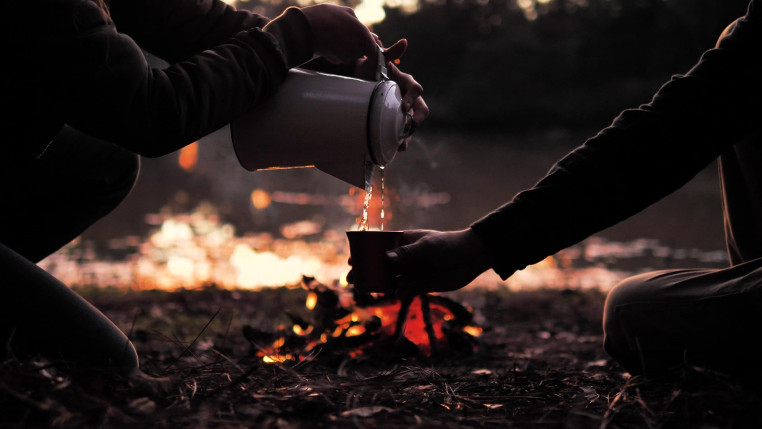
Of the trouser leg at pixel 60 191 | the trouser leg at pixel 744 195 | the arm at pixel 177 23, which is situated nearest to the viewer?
the trouser leg at pixel 744 195

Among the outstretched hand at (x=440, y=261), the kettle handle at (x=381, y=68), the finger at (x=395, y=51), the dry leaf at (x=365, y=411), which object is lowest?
the dry leaf at (x=365, y=411)

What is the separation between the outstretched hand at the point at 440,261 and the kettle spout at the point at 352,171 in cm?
32

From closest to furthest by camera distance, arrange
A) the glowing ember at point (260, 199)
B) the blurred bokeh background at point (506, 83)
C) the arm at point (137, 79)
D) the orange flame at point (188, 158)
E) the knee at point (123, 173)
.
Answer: the arm at point (137, 79) < the knee at point (123, 173) < the glowing ember at point (260, 199) < the blurred bokeh background at point (506, 83) < the orange flame at point (188, 158)

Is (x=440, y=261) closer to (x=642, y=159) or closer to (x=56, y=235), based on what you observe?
(x=642, y=159)

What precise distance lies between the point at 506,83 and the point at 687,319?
17.0m

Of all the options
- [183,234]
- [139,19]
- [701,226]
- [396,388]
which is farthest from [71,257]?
[701,226]

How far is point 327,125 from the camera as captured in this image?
2.02 m

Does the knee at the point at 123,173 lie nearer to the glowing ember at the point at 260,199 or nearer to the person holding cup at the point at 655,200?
the person holding cup at the point at 655,200

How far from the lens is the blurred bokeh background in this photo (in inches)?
534

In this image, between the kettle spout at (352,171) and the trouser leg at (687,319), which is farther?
the kettle spout at (352,171)

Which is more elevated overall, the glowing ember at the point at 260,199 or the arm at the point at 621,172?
the glowing ember at the point at 260,199

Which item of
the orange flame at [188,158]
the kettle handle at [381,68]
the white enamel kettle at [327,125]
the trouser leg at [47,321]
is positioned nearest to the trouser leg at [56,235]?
the trouser leg at [47,321]

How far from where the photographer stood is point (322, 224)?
9.15 metres

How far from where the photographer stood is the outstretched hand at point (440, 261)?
184 cm
